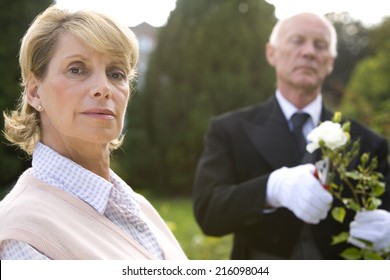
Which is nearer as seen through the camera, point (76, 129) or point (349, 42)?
point (76, 129)

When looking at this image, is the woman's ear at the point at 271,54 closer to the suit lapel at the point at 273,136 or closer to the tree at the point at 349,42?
the suit lapel at the point at 273,136

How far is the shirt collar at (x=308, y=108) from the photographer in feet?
6.63

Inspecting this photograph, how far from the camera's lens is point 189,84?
308 inches

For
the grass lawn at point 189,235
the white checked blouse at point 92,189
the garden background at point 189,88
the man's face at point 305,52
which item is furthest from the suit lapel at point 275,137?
the garden background at point 189,88

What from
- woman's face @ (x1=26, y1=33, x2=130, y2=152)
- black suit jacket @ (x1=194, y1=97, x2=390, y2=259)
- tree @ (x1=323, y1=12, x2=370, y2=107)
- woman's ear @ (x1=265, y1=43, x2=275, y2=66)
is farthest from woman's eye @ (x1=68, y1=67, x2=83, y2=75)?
tree @ (x1=323, y1=12, x2=370, y2=107)

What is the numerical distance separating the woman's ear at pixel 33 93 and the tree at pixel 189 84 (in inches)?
254

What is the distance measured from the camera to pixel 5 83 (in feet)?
16.8

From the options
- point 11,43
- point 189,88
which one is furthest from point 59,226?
point 189,88

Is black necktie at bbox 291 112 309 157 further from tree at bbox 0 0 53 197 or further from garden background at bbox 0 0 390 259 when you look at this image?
garden background at bbox 0 0 390 259

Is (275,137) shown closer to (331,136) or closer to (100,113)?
(331,136)

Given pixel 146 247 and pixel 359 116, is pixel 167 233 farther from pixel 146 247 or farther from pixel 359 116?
pixel 359 116

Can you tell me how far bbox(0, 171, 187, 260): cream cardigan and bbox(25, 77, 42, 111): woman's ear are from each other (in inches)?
6.0

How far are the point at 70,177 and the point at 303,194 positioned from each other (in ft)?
2.52

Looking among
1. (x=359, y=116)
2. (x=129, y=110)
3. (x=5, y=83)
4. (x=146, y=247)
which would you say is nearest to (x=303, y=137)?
(x=146, y=247)
